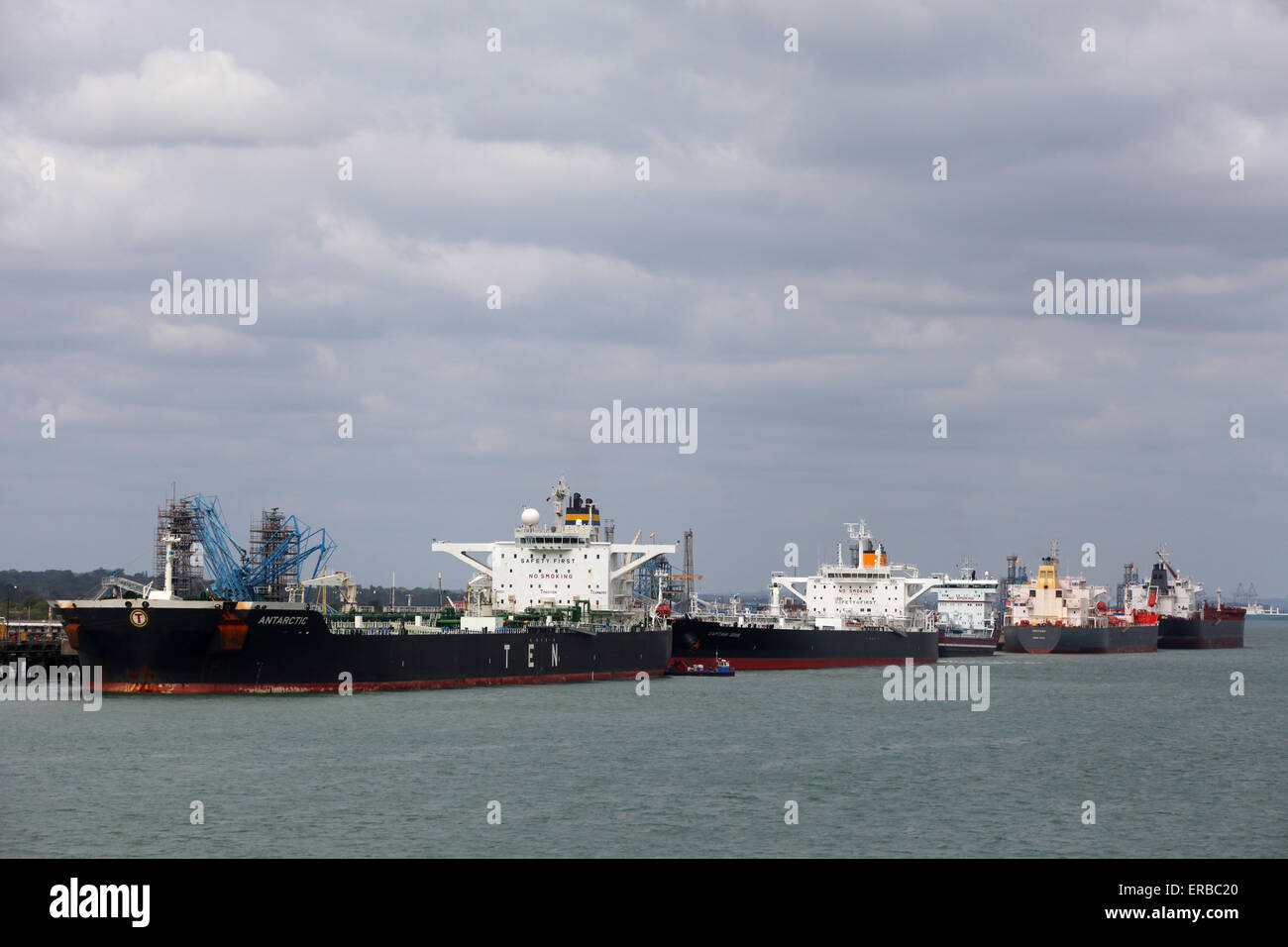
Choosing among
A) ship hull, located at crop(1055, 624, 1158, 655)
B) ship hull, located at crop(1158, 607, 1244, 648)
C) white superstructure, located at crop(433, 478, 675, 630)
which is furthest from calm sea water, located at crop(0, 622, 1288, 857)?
ship hull, located at crop(1158, 607, 1244, 648)

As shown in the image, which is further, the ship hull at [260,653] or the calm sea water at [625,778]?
the ship hull at [260,653]

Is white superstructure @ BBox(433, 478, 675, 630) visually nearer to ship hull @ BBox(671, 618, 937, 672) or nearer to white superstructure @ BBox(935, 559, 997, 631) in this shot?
ship hull @ BBox(671, 618, 937, 672)

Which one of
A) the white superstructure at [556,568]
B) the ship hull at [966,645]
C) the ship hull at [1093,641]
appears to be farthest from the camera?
the ship hull at [1093,641]

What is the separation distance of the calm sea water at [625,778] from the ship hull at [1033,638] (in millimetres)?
52866

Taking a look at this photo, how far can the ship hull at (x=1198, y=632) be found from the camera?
410 ft

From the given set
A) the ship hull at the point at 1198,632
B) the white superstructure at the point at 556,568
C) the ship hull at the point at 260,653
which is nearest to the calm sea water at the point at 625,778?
the ship hull at the point at 260,653

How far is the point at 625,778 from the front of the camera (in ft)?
112

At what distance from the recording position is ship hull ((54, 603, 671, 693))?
48250 mm

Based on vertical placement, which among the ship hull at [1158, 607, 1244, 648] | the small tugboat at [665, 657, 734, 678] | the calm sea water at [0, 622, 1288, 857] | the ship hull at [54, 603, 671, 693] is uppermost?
the ship hull at [54, 603, 671, 693]

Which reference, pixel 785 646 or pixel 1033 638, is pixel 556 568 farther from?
pixel 1033 638

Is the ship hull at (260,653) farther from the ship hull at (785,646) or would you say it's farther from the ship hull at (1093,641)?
the ship hull at (1093,641)

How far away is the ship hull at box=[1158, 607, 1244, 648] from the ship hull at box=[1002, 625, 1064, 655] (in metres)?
23.5

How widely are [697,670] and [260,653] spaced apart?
29070 millimetres
